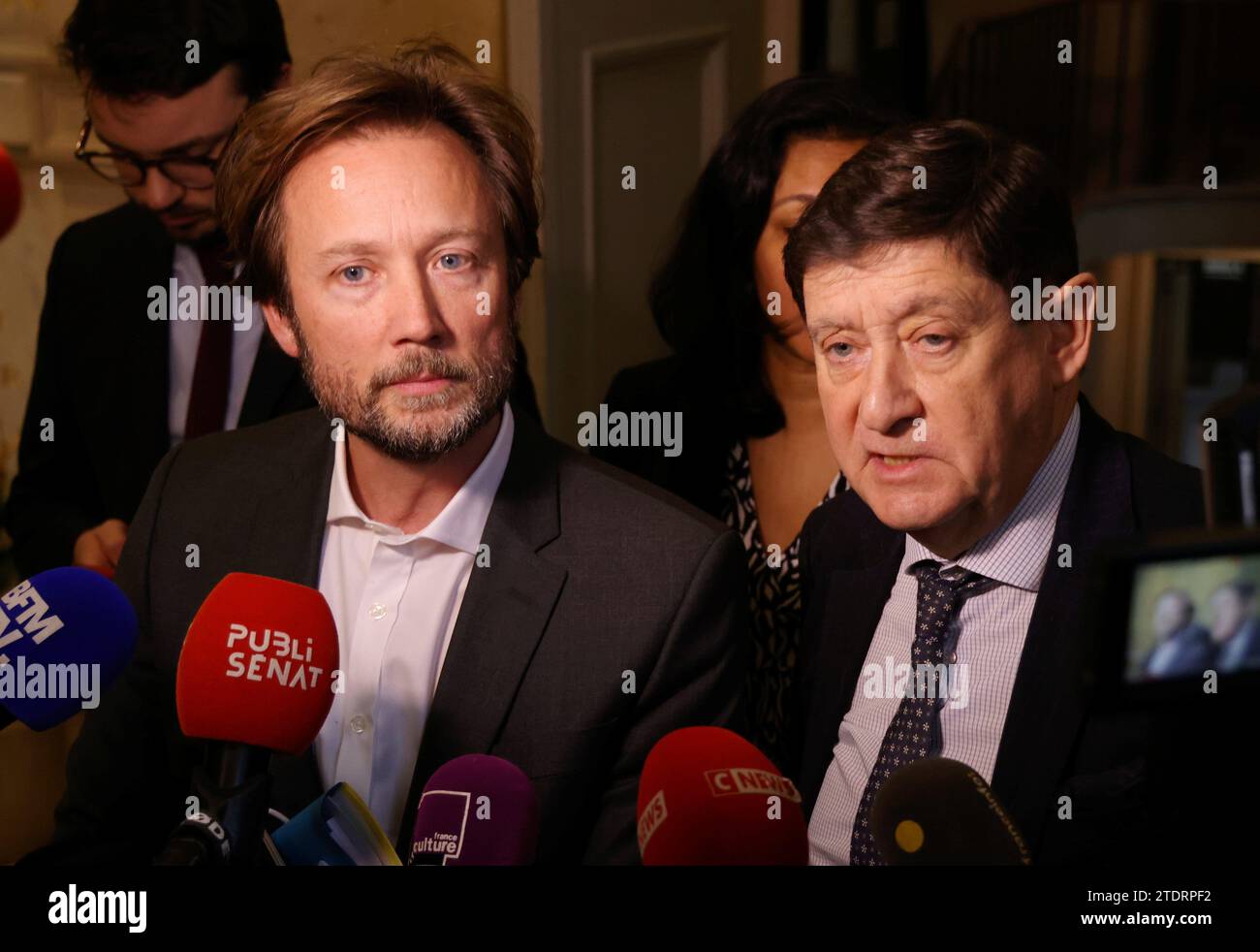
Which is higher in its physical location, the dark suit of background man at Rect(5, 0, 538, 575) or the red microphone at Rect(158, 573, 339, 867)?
the dark suit of background man at Rect(5, 0, 538, 575)

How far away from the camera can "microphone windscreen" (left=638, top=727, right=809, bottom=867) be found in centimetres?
120

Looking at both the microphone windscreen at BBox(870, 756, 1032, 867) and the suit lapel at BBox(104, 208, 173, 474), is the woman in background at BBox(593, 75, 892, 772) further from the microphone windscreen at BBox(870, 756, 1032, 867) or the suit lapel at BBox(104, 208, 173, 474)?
the suit lapel at BBox(104, 208, 173, 474)

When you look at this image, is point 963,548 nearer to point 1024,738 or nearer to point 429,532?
point 1024,738

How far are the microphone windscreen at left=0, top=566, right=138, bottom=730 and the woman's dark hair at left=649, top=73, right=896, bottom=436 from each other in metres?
0.78

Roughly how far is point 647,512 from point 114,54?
2.94ft

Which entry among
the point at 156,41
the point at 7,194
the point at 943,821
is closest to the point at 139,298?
the point at 156,41

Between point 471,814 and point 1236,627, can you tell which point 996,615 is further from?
point 471,814

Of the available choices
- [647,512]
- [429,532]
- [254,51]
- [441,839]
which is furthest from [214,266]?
[441,839]

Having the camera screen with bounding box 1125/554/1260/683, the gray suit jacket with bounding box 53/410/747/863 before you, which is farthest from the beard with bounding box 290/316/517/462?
the camera screen with bounding box 1125/554/1260/683

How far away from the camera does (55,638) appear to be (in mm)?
1332

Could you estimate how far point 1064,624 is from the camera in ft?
4.63

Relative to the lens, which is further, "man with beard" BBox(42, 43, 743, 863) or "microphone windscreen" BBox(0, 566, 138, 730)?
"man with beard" BBox(42, 43, 743, 863)

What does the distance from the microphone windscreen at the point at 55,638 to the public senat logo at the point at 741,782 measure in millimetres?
625

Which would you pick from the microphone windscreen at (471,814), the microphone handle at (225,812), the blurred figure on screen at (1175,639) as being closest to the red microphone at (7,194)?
the microphone handle at (225,812)
